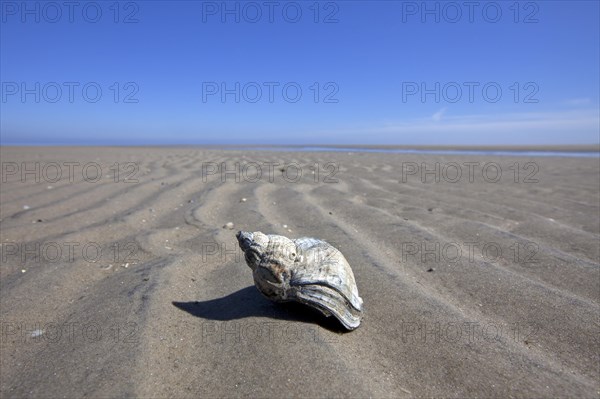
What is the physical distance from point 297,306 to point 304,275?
214mm

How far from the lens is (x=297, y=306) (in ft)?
6.98

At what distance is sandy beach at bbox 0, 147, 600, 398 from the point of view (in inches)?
66.7

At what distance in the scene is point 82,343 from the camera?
1.98 meters

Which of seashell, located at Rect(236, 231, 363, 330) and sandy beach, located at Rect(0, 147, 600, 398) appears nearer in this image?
sandy beach, located at Rect(0, 147, 600, 398)

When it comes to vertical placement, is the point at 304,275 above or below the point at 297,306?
above

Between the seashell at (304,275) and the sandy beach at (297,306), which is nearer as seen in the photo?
the sandy beach at (297,306)

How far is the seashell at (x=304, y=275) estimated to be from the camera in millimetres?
1988

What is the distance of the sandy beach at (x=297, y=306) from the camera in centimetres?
169

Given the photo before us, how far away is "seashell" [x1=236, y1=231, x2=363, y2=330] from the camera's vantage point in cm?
199

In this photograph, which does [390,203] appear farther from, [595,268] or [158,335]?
[158,335]

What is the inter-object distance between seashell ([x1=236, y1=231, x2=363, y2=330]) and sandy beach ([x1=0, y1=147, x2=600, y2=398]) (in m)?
0.11

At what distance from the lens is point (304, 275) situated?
2.04 meters

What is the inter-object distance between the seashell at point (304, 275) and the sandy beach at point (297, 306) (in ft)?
0.37

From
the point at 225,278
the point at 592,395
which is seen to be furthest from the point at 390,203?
the point at 592,395
